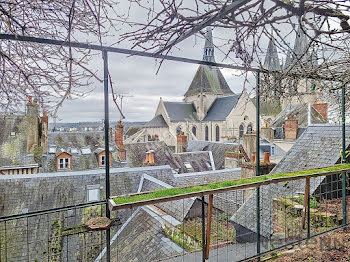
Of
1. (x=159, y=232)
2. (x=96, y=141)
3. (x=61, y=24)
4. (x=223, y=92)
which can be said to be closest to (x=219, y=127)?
(x=223, y=92)

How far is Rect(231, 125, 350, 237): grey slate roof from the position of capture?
4.51 metres

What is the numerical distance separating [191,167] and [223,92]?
24.1 meters

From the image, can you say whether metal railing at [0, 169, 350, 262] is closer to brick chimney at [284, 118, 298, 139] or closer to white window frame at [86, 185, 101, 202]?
white window frame at [86, 185, 101, 202]

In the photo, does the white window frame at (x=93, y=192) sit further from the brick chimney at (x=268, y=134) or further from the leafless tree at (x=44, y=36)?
the brick chimney at (x=268, y=134)

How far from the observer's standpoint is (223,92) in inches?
1526

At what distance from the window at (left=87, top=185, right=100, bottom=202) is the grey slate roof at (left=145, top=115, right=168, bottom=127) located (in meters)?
23.2

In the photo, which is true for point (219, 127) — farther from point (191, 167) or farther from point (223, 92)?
point (191, 167)

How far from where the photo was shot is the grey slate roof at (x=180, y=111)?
111 ft

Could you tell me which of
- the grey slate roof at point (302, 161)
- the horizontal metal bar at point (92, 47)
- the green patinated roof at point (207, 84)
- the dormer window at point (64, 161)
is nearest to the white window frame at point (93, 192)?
the grey slate roof at point (302, 161)

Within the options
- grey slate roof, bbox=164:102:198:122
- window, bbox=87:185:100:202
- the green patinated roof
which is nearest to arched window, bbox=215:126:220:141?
grey slate roof, bbox=164:102:198:122

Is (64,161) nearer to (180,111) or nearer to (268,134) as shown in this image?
(268,134)

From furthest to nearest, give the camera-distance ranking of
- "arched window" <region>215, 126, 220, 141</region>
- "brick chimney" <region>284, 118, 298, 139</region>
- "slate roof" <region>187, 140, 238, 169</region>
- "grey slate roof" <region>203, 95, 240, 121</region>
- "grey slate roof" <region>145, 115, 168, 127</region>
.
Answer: "arched window" <region>215, 126, 220, 141</region>
"grey slate roof" <region>203, 95, 240, 121</region>
"grey slate roof" <region>145, 115, 168, 127</region>
"slate roof" <region>187, 140, 238, 169</region>
"brick chimney" <region>284, 118, 298, 139</region>

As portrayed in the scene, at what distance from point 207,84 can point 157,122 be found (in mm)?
10206

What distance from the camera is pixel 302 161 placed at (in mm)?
5422
